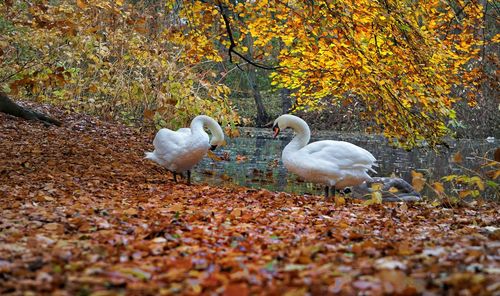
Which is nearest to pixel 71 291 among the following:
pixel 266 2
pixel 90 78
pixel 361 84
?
pixel 361 84

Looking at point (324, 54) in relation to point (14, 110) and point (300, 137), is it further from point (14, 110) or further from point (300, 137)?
point (14, 110)

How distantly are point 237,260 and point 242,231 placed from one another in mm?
1086

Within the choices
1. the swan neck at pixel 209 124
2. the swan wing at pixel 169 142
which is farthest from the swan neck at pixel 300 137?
the swan wing at pixel 169 142

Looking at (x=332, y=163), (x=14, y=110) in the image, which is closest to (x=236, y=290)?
(x=332, y=163)

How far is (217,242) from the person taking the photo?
11.7ft

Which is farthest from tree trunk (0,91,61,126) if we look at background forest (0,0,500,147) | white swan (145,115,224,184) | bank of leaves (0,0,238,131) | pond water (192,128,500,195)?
white swan (145,115,224,184)

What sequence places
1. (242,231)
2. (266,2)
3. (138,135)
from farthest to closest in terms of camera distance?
(138,135) → (266,2) → (242,231)

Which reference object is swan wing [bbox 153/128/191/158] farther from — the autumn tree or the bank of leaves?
the bank of leaves

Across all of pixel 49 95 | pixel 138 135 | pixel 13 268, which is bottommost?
pixel 13 268

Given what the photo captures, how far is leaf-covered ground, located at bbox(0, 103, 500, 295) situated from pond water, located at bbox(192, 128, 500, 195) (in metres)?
2.40

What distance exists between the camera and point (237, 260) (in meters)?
2.90

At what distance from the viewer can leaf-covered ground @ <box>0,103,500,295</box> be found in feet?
7.59

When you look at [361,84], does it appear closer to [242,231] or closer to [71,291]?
[242,231]

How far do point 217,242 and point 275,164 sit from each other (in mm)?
8749
